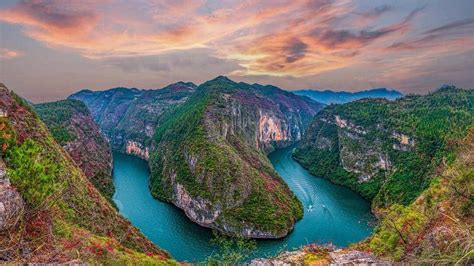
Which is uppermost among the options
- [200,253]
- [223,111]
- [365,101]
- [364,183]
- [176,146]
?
[365,101]

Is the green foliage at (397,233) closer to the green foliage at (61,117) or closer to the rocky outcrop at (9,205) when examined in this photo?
the rocky outcrop at (9,205)

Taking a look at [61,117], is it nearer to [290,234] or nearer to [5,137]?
[5,137]

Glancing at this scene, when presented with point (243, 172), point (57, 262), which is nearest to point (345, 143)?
point (243, 172)

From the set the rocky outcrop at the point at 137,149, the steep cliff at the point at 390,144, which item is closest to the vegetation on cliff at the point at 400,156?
the steep cliff at the point at 390,144

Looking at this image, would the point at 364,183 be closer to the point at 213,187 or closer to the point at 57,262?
the point at 213,187

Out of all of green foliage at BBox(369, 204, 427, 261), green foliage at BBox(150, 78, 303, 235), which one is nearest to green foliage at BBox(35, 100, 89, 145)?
green foliage at BBox(150, 78, 303, 235)

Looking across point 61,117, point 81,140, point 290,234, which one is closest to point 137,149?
point 61,117
